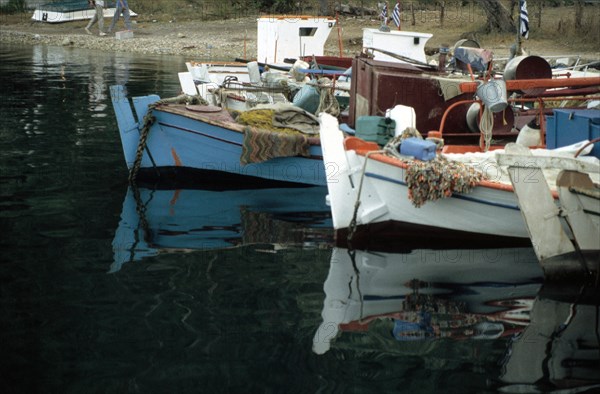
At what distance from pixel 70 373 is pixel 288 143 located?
6817mm

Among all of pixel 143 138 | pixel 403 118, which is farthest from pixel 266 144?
pixel 403 118

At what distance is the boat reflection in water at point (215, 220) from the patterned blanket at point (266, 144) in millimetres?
576

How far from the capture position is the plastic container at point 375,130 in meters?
10.8

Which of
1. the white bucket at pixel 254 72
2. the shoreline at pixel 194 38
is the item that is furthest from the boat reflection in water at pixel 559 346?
the shoreline at pixel 194 38

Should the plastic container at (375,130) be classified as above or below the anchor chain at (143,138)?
above

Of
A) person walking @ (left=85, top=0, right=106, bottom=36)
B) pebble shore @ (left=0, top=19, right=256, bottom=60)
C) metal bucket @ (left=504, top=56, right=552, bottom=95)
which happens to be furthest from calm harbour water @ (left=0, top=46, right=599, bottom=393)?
person walking @ (left=85, top=0, right=106, bottom=36)

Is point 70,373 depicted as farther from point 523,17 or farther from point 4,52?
point 4,52

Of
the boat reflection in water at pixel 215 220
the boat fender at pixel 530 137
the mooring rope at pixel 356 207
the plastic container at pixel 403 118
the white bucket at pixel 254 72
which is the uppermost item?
the white bucket at pixel 254 72

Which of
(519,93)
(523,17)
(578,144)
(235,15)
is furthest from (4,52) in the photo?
(578,144)

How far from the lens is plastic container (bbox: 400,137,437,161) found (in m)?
9.52

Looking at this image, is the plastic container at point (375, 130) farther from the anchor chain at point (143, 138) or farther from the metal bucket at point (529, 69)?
the anchor chain at point (143, 138)

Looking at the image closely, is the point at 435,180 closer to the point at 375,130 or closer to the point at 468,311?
the point at 375,130

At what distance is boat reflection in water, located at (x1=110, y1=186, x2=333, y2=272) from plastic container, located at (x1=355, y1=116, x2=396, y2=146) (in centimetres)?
121

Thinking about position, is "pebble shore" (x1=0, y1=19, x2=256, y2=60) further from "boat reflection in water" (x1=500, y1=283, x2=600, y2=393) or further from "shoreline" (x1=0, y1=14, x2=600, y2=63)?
"boat reflection in water" (x1=500, y1=283, x2=600, y2=393)
